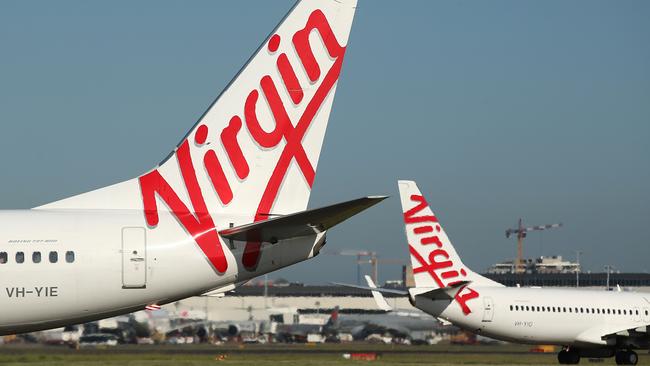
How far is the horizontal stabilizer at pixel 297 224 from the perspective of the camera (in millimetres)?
16094

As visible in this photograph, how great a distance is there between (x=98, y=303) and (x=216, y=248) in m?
2.04

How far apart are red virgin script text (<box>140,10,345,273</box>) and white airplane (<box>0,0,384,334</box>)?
0.05ft

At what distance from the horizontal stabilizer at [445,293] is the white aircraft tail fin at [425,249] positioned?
1969mm

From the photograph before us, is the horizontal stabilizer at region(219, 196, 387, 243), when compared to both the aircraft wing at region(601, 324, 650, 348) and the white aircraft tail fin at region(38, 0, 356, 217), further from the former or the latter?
the aircraft wing at region(601, 324, 650, 348)

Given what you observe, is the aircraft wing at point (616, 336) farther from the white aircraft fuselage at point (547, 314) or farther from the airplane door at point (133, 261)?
the airplane door at point (133, 261)

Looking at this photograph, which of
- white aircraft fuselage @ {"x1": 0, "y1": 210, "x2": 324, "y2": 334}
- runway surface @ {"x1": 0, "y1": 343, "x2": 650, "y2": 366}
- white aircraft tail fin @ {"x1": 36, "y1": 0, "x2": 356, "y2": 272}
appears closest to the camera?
white aircraft fuselage @ {"x1": 0, "y1": 210, "x2": 324, "y2": 334}

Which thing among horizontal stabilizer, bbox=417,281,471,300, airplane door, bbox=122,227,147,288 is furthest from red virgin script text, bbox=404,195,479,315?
airplane door, bbox=122,227,147,288

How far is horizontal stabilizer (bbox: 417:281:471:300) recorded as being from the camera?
45.8m

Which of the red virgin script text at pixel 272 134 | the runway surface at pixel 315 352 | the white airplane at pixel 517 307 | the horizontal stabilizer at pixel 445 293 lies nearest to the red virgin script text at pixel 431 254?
the white airplane at pixel 517 307

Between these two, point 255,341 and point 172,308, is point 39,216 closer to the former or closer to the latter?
point 172,308

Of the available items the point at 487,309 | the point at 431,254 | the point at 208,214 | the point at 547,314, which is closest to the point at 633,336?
the point at 547,314

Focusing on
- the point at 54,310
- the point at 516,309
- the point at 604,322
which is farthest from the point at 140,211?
the point at 604,322

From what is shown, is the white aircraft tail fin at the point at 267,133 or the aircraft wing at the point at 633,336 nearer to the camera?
the white aircraft tail fin at the point at 267,133

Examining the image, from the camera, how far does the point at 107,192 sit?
18.4m
